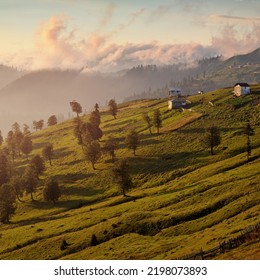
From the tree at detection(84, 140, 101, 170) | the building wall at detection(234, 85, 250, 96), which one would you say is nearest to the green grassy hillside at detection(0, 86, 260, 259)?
the tree at detection(84, 140, 101, 170)

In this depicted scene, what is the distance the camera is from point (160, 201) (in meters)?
71.8

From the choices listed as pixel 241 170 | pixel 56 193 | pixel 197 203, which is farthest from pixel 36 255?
pixel 241 170

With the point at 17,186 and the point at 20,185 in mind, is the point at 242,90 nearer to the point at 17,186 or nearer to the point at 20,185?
the point at 20,185

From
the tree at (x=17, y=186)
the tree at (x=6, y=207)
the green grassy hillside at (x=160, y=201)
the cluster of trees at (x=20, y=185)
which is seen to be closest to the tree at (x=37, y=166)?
the cluster of trees at (x=20, y=185)

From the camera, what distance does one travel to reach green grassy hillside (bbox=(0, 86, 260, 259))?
168 feet

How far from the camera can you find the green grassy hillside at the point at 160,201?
51259 millimetres

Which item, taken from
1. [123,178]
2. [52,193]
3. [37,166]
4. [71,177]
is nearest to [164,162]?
[123,178]

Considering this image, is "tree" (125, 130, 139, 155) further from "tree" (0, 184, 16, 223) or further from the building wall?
the building wall

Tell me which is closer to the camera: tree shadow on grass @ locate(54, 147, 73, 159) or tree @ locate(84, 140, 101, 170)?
tree @ locate(84, 140, 101, 170)

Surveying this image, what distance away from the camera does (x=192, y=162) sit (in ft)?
314

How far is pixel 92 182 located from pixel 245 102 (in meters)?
63.0

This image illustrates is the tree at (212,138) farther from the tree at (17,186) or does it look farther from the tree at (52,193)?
the tree at (17,186)

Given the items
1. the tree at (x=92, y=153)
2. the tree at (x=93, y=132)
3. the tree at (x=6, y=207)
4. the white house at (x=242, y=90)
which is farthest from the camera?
the white house at (x=242, y=90)
